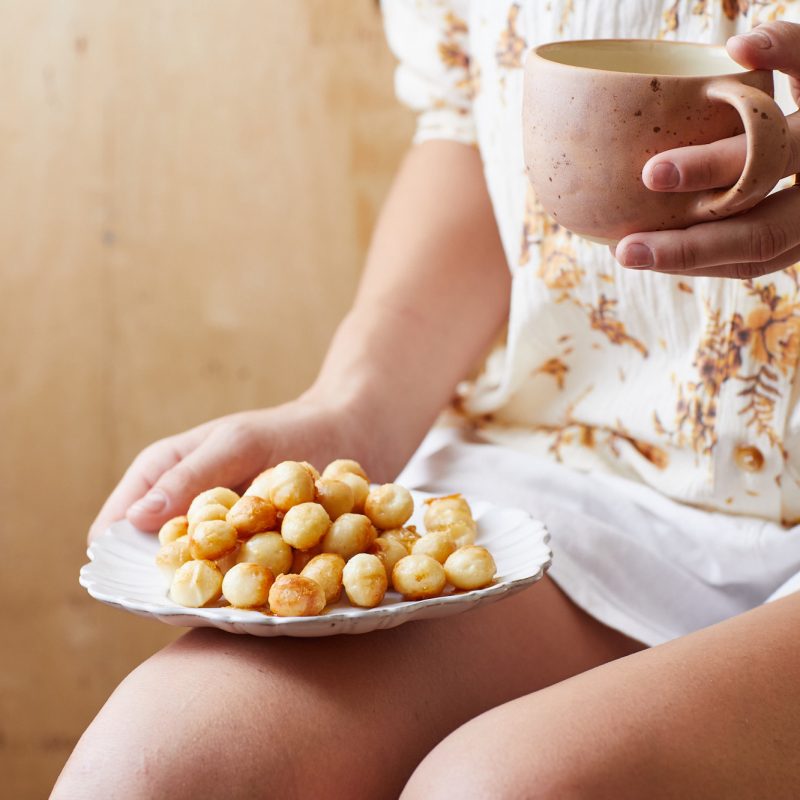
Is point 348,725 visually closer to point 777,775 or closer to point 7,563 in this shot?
point 777,775

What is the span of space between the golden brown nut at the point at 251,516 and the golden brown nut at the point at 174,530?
44 mm

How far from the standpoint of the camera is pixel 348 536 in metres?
0.63

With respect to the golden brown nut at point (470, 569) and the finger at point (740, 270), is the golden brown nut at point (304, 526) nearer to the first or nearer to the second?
the golden brown nut at point (470, 569)

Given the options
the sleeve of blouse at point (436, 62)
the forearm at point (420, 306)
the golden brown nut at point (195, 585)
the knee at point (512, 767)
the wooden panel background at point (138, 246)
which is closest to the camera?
the knee at point (512, 767)

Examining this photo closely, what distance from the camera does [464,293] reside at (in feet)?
3.08

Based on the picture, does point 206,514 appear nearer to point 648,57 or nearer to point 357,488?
point 357,488

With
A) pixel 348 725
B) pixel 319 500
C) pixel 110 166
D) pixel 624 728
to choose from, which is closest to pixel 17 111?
pixel 110 166

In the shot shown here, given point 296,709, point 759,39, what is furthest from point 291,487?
point 759,39

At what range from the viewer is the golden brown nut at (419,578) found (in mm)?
592

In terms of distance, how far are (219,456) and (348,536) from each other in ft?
0.49

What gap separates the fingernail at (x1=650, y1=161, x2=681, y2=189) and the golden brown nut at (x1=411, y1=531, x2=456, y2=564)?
24 centimetres

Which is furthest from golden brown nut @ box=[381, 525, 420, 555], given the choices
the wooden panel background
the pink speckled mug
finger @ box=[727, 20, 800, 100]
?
the wooden panel background

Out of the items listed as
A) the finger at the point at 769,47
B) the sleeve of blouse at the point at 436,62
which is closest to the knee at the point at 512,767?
the finger at the point at 769,47

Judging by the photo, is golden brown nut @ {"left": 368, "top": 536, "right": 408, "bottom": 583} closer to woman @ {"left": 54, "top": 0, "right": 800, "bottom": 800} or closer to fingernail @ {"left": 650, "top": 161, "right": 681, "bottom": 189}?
woman @ {"left": 54, "top": 0, "right": 800, "bottom": 800}
